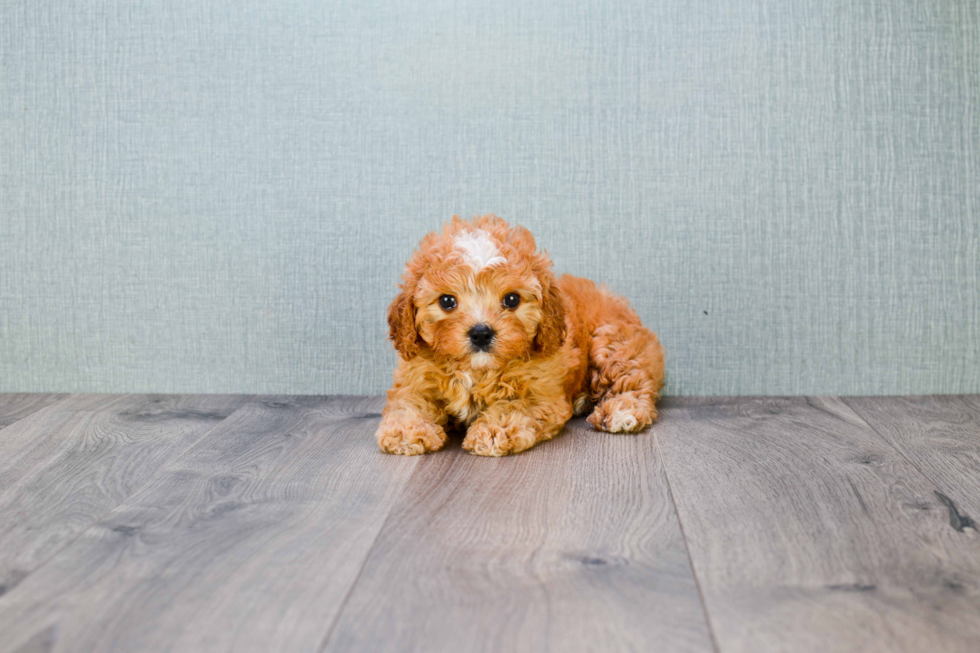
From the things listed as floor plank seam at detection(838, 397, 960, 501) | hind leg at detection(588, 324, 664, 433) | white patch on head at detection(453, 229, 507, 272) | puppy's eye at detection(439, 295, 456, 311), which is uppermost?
white patch on head at detection(453, 229, 507, 272)

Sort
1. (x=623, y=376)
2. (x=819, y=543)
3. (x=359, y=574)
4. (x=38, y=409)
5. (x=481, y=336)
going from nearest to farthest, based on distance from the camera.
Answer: (x=359, y=574), (x=819, y=543), (x=481, y=336), (x=623, y=376), (x=38, y=409)

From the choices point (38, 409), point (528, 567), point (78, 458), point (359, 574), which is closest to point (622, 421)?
point (528, 567)

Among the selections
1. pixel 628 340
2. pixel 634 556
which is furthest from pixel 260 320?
pixel 634 556

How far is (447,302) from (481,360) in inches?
5.7

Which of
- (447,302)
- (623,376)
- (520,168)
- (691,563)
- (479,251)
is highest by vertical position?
(520,168)

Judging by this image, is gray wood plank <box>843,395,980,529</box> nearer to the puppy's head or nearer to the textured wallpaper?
the textured wallpaper

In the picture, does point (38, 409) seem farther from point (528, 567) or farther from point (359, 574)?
point (528, 567)

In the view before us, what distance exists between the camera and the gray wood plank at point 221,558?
1030 millimetres

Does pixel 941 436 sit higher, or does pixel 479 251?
pixel 479 251

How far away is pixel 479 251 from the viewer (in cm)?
174

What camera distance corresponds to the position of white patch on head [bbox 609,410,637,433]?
196cm

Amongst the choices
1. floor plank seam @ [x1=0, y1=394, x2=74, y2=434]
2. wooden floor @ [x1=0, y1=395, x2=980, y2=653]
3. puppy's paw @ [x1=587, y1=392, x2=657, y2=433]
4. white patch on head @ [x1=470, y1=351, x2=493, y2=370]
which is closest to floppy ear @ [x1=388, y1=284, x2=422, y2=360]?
white patch on head @ [x1=470, y1=351, x2=493, y2=370]

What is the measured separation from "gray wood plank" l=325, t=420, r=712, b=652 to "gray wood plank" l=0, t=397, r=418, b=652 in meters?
0.06

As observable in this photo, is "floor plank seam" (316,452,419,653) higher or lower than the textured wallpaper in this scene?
lower
